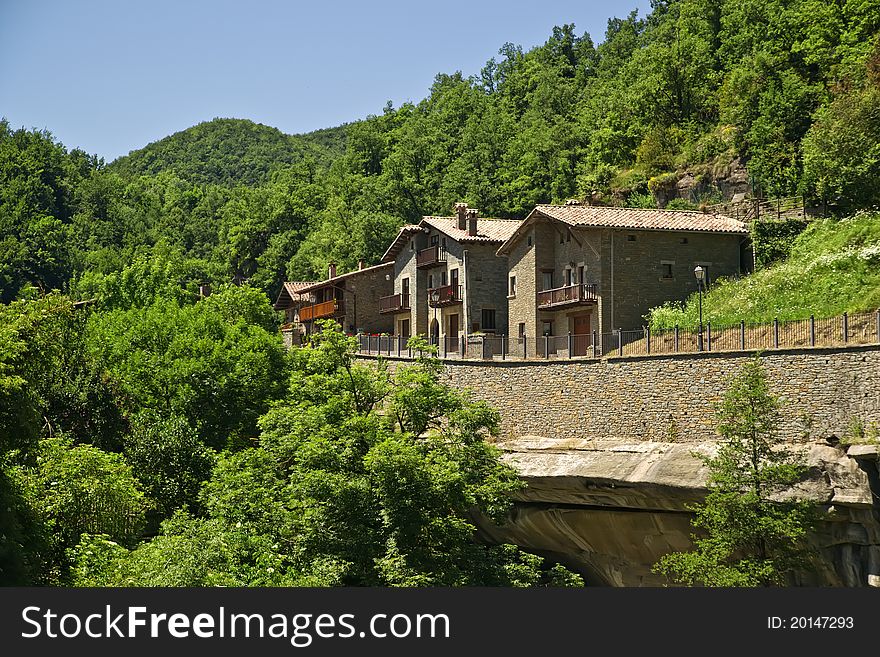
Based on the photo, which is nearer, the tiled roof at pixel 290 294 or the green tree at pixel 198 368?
the green tree at pixel 198 368

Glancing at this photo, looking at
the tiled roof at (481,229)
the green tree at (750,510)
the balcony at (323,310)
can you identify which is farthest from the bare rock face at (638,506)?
the balcony at (323,310)

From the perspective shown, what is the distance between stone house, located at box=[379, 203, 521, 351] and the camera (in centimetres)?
5475

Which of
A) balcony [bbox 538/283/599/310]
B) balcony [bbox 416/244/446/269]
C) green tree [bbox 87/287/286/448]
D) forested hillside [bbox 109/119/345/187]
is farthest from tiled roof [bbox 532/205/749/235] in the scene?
forested hillside [bbox 109/119/345/187]

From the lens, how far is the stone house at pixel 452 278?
54.8 metres

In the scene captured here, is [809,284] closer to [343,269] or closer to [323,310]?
[323,310]

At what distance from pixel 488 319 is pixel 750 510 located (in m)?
27.9

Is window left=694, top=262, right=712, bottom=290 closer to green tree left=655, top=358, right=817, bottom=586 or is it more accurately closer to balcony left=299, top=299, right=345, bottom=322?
green tree left=655, top=358, right=817, bottom=586

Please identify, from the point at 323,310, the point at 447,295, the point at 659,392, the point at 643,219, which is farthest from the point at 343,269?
the point at 659,392

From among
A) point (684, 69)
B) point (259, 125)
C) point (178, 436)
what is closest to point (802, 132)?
point (684, 69)

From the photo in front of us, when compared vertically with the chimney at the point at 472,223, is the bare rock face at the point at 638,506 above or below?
below

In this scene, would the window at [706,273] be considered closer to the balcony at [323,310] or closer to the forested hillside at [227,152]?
the balcony at [323,310]

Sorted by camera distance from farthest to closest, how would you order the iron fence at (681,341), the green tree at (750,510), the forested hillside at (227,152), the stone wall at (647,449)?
the forested hillside at (227,152) → the iron fence at (681,341) → the stone wall at (647,449) → the green tree at (750,510)

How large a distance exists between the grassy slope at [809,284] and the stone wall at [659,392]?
3482 mm

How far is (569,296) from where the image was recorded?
4619 centimetres
